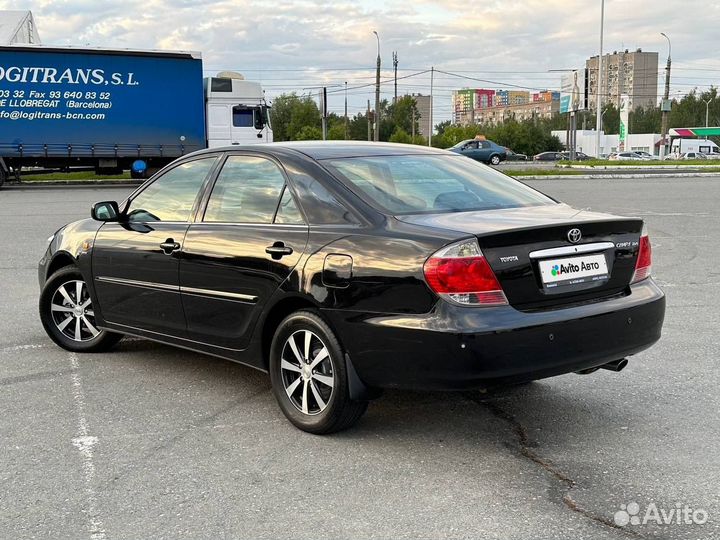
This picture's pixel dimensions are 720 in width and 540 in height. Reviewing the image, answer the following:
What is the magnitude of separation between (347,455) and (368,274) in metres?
0.88

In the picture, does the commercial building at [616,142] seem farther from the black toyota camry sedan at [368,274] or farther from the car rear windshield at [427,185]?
the black toyota camry sedan at [368,274]

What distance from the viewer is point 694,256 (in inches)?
400

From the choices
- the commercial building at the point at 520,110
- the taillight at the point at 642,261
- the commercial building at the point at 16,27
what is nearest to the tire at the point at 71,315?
the taillight at the point at 642,261

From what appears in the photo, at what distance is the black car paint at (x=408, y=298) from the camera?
365cm

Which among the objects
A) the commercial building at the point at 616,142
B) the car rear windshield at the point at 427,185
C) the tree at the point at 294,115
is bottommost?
the car rear windshield at the point at 427,185

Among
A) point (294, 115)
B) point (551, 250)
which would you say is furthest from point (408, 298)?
point (294, 115)

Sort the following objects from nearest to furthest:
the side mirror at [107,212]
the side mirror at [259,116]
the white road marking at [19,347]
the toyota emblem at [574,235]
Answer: the toyota emblem at [574,235] → the side mirror at [107,212] → the white road marking at [19,347] → the side mirror at [259,116]

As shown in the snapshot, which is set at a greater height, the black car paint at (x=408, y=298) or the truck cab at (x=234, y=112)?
the truck cab at (x=234, y=112)

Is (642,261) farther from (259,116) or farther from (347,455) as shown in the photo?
(259,116)

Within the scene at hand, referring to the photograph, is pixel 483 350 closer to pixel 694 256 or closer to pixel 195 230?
pixel 195 230

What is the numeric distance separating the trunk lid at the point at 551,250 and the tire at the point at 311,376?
0.74 meters

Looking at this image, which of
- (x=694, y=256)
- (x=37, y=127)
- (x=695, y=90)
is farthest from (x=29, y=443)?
(x=695, y=90)

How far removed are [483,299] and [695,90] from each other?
146838 mm

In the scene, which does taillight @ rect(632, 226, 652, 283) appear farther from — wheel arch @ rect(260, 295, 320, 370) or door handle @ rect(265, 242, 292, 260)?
door handle @ rect(265, 242, 292, 260)
